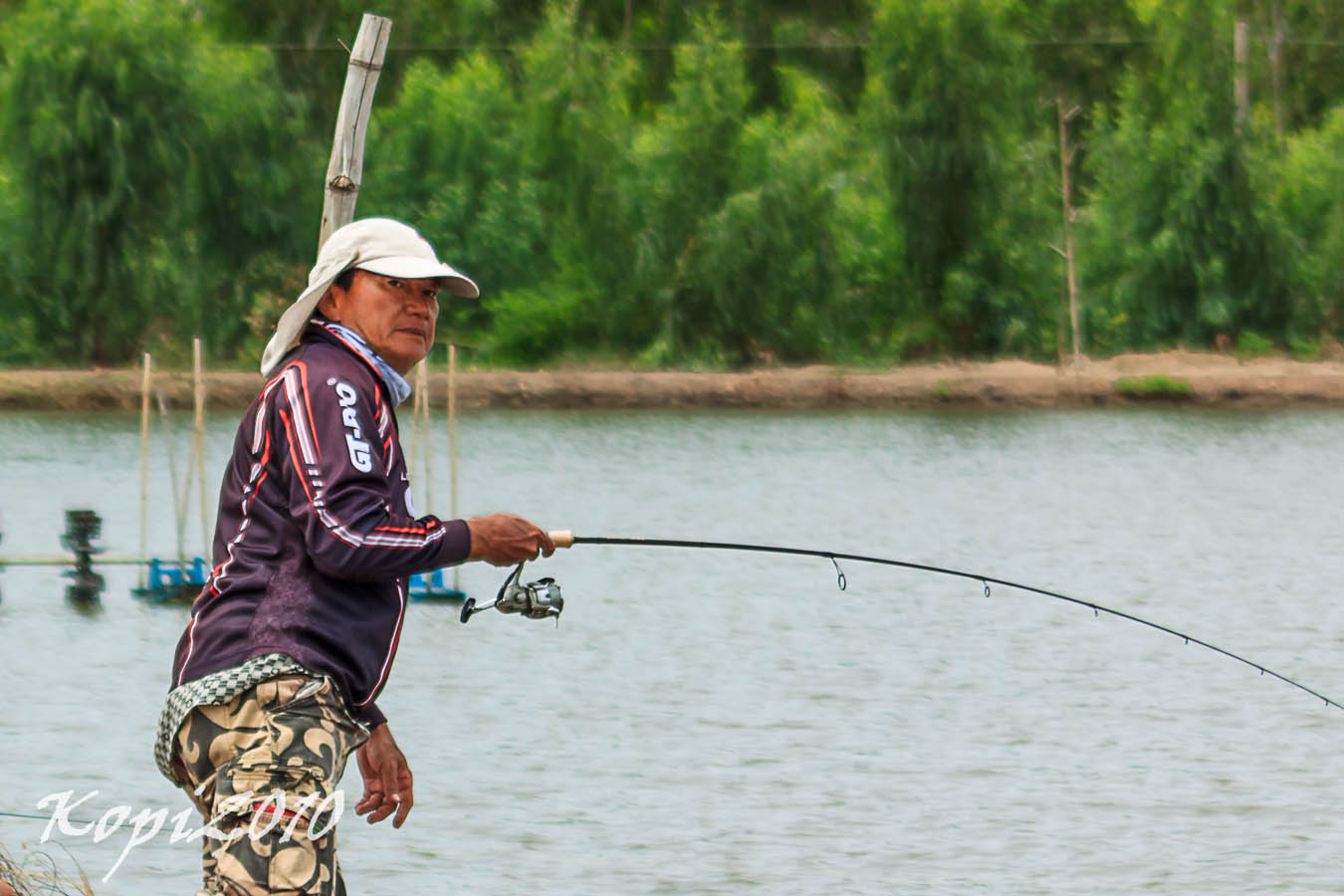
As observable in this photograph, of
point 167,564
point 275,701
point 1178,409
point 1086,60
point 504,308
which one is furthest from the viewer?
point 1086,60

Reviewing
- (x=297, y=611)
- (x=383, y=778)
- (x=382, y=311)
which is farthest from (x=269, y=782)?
(x=382, y=311)

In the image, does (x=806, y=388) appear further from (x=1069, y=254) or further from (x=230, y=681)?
(x=230, y=681)

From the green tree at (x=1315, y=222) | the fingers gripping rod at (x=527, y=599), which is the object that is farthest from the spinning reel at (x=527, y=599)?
the green tree at (x=1315, y=222)

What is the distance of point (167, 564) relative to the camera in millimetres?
17250

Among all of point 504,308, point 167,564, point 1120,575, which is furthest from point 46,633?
point 504,308

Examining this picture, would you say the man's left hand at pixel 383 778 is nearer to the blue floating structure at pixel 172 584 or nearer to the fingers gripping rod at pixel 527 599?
the fingers gripping rod at pixel 527 599

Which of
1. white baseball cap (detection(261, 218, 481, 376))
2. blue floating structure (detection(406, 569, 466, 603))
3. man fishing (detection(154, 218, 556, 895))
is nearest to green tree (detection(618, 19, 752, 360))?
blue floating structure (detection(406, 569, 466, 603))

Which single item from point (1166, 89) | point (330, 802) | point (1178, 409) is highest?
point (1166, 89)

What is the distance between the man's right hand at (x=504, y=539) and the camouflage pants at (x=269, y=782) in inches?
14.0

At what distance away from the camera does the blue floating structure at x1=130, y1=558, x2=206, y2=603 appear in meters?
16.3

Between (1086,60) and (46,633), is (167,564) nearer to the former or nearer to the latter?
(46,633)

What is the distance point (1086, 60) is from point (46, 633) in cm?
4798

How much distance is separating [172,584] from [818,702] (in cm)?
515

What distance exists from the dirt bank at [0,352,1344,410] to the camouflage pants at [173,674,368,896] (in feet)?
130
